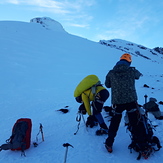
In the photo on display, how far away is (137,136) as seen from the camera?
2.96 meters

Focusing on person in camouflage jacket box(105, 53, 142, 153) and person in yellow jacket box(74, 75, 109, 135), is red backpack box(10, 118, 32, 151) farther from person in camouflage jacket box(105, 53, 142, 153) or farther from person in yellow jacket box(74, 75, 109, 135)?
person in camouflage jacket box(105, 53, 142, 153)

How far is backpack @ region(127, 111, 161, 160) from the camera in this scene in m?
2.80

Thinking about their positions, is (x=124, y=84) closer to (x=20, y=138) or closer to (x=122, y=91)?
(x=122, y=91)

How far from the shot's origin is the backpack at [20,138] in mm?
3299

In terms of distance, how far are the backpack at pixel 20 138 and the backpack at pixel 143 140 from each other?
7.95 feet

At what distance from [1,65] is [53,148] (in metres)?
11.9

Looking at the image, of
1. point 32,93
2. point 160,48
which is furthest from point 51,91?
point 160,48

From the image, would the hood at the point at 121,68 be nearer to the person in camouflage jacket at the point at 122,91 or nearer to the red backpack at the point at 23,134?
the person in camouflage jacket at the point at 122,91

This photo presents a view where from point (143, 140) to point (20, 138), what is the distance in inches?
109

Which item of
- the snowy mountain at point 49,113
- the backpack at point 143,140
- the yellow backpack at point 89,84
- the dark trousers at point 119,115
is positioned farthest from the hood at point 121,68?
the snowy mountain at point 49,113

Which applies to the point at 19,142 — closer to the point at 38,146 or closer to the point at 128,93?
the point at 38,146

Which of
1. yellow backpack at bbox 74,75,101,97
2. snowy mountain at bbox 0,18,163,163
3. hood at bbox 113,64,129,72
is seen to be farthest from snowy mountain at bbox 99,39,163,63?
hood at bbox 113,64,129,72

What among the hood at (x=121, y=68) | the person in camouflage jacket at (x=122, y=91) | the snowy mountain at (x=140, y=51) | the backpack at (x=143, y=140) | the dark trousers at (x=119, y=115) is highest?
the snowy mountain at (x=140, y=51)

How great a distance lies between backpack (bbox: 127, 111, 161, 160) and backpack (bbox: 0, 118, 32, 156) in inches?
95.4
